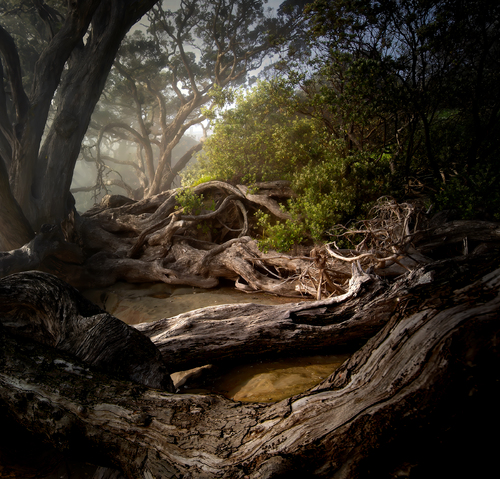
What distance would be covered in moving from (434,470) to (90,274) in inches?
339

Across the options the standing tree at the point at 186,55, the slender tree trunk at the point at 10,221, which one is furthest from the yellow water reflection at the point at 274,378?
the standing tree at the point at 186,55

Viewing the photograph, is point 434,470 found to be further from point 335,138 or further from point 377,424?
point 335,138

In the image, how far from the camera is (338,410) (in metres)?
1.42

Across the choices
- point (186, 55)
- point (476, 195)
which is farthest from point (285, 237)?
point (186, 55)

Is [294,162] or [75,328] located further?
[294,162]

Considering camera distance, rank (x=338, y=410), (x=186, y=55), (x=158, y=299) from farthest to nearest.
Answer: (x=186, y=55)
(x=158, y=299)
(x=338, y=410)

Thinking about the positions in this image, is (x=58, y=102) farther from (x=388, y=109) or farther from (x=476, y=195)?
(x=476, y=195)

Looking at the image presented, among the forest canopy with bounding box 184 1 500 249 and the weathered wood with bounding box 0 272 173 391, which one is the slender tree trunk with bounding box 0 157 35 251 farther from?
the forest canopy with bounding box 184 1 500 249

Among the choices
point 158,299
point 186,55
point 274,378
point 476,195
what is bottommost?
point 274,378

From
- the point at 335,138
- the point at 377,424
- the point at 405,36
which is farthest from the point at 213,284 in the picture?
the point at 405,36

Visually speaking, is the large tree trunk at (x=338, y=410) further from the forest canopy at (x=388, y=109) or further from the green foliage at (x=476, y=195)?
the green foliage at (x=476, y=195)

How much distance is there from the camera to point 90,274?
312 inches

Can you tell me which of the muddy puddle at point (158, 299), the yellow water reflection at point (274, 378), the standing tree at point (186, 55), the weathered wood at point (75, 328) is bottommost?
the yellow water reflection at point (274, 378)

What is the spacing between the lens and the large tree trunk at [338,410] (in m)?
1.13
